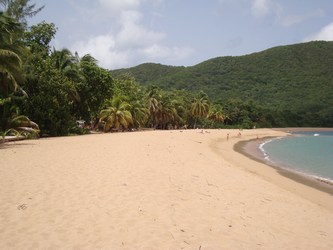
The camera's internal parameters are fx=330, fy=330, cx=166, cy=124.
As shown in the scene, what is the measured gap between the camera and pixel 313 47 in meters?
126

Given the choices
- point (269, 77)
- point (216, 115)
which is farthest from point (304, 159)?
point (269, 77)

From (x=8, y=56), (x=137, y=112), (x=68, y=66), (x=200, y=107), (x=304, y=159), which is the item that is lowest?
(x=304, y=159)

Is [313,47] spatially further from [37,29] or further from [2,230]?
[2,230]

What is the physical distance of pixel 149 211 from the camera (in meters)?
6.12

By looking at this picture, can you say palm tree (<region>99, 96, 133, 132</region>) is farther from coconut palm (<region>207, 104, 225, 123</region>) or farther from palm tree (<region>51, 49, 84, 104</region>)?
coconut palm (<region>207, 104, 225, 123</region>)

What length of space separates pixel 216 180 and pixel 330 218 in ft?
10.9

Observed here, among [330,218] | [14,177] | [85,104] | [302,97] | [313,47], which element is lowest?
[330,218]

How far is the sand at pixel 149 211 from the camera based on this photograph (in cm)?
488

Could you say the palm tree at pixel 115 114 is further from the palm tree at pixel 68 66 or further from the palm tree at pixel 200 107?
the palm tree at pixel 200 107

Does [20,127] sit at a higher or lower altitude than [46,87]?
lower

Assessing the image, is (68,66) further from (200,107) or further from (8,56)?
(200,107)

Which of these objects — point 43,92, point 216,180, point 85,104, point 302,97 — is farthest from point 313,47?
point 216,180

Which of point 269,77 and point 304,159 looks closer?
point 304,159

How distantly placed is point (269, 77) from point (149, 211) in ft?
382
